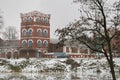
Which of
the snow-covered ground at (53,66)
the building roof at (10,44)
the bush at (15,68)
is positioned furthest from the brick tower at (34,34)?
the bush at (15,68)

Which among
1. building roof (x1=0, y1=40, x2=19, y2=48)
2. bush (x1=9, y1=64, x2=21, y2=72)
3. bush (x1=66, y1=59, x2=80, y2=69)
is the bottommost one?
bush (x1=9, y1=64, x2=21, y2=72)

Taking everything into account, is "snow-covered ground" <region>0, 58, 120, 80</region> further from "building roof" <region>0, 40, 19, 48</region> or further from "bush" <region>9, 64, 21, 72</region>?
"building roof" <region>0, 40, 19, 48</region>

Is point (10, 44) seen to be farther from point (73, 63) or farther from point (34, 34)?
point (73, 63)

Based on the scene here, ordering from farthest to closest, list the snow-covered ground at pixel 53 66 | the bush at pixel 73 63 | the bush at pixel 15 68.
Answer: the bush at pixel 73 63 < the bush at pixel 15 68 < the snow-covered ground at pixel 53 66

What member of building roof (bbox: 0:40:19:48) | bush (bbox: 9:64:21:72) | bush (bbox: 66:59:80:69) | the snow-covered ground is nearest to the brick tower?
building roof (bbox: 0:40:19:48)

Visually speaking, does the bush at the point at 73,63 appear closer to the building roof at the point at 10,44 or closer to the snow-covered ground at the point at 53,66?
the snow-covered ground at the point at 53,66

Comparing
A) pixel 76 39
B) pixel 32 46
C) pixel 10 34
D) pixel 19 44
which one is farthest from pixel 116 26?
pixel 10 34

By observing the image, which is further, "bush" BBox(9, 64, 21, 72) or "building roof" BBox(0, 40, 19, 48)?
"building roof" BBox(0, 40, 19, 48)

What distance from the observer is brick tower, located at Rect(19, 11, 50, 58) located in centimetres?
9100

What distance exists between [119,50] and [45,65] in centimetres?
4858

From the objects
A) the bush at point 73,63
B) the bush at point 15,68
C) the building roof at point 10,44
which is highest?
the building roof at point 10,44

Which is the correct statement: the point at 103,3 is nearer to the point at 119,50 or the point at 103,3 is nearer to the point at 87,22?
the point at 87,22

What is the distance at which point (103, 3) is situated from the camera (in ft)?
60.4

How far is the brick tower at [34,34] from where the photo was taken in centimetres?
9100
